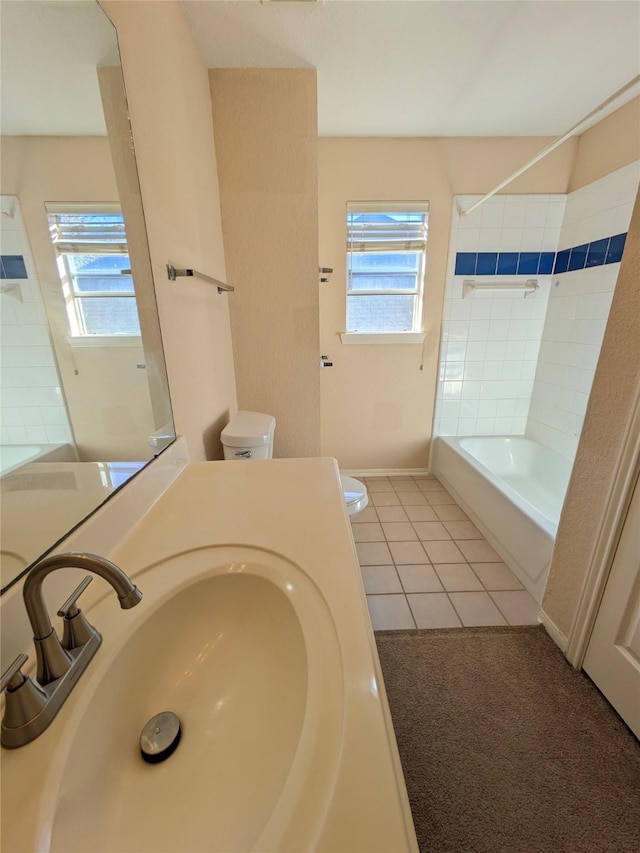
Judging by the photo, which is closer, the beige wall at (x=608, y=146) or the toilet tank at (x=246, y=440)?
the toilet tank at (x=246, y=440)

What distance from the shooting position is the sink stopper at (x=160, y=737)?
516 millimetres

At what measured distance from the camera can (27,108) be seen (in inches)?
25.4

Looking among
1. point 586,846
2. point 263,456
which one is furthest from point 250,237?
point 586,846

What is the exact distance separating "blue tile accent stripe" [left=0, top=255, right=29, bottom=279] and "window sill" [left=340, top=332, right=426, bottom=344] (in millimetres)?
2192

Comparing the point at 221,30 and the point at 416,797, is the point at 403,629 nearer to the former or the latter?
the point at 416,797

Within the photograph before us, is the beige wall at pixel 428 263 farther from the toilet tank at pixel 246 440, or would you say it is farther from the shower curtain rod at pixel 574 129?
the toilet tank at pixel 246 440

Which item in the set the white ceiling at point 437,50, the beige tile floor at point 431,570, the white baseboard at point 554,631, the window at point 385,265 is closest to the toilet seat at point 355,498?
the beige tile floor at point 431,570

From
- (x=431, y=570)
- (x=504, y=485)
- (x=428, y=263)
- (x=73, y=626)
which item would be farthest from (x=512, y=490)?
(x=73, y=626)

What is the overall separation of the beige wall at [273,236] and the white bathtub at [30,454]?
138cm

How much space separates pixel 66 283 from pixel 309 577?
Result: 0.82 metres

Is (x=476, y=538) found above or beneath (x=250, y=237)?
beneath

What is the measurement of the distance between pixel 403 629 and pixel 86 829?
1365 mm

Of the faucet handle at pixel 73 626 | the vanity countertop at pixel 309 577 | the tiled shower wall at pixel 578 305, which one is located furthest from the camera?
the tiled shower wall at pixel 578 305

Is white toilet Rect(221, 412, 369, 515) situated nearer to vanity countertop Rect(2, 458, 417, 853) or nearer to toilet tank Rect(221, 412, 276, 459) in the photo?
toilet tank Rect(221, 412, 276, 459)
